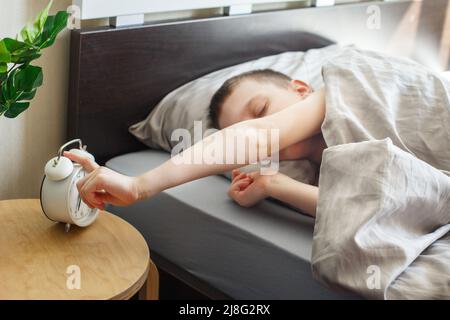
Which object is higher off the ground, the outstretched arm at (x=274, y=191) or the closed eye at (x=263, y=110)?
the closed eye at (x=263, y=110)

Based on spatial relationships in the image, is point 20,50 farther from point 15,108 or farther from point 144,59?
point 144,59

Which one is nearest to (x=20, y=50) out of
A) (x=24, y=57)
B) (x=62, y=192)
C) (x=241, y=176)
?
(x=24, y=57)

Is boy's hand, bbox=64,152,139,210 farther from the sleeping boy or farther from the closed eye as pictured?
the closed eye

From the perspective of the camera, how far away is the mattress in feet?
4.17

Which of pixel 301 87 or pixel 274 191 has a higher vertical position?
pixel 301 87

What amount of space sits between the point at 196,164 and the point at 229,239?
149 millimetres

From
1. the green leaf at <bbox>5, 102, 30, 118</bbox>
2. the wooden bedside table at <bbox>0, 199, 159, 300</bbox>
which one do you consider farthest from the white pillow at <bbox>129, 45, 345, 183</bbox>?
the green leaf at <bbox>5, 102, 30, 118</bbox>

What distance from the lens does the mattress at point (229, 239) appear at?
1.27m

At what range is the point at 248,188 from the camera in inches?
54.3

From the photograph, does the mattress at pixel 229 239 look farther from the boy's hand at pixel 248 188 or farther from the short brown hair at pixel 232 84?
the short brown hair at pixel 232 84

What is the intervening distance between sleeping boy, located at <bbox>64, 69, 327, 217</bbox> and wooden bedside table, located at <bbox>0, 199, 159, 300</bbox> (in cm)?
8

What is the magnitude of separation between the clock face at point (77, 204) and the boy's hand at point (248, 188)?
26cm

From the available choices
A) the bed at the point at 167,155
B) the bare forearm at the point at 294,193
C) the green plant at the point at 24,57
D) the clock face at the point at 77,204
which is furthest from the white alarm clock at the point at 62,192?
the bare forearm at the point at 294,193
